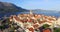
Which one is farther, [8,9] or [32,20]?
[8,9]

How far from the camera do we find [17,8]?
3.89m

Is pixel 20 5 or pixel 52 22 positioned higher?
pixel 20 5

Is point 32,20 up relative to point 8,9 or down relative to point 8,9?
down

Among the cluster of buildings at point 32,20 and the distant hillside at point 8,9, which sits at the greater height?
the distant hillside at point 8,9

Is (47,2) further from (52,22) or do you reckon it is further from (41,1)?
(52,22)

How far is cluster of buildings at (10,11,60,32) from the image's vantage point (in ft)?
11.9

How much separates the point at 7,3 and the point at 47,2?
2.37 feet

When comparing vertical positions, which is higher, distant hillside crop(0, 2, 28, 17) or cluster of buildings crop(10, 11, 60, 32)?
distant hillside crop(0, 2, 28, 17)

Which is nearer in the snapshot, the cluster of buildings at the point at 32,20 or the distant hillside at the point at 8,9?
the cluster of buildings at the point at 32,20

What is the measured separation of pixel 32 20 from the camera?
12.4 ft

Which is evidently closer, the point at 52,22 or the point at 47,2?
the point at 52,22

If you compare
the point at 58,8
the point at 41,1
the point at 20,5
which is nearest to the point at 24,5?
the point at 20,5

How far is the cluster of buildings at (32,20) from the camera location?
3615 mm

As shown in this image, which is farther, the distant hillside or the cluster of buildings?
the distant hillside
